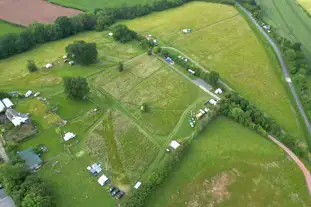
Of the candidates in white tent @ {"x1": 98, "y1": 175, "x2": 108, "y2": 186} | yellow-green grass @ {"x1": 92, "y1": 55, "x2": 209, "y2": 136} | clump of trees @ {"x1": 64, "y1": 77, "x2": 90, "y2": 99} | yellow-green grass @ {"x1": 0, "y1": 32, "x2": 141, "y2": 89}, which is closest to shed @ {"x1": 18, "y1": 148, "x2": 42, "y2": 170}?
white tent @ {"x1": 98, "y1": 175, "x2": 108, "y2": 186}

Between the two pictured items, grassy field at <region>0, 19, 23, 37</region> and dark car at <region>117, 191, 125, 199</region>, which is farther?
grassy field at <region>0, 19, 23, 37</region>

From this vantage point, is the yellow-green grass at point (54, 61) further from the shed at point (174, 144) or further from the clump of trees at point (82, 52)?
the shed at point (174, 144)

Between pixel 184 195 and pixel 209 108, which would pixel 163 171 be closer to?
pixel 184 195

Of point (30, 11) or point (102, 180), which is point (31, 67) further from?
point (102, 180)

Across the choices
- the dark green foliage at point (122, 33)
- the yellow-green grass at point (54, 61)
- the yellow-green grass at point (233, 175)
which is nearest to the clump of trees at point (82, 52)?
the yellow-green grass at point (54, 61)

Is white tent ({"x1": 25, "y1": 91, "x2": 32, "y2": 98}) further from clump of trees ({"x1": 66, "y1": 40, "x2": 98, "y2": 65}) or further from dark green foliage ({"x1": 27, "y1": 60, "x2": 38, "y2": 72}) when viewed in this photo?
clump of trees ({"x1": 66, "y1": 40, "x2": 98, "y2": 65})

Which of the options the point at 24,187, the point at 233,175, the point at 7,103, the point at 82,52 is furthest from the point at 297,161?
the point at 7,103
